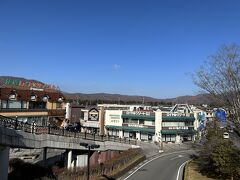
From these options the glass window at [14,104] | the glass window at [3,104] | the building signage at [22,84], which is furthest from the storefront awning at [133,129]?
the glass window at [3,104]

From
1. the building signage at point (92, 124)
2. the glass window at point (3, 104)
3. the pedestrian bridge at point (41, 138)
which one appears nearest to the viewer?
the pedestrian bridge at point (41, 138)

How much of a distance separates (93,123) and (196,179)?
2401 inches

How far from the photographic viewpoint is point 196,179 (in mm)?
34281

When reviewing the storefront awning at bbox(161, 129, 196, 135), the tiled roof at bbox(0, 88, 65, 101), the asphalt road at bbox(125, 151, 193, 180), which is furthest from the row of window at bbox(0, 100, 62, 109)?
the storefront awning at bbox(161, 129, 196, 135)

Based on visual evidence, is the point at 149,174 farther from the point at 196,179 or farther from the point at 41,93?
the point at 41,93

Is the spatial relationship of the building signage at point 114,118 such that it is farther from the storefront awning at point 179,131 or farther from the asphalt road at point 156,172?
the asphalt road at point 156,172

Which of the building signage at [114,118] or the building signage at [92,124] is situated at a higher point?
the building signage at [114,118]

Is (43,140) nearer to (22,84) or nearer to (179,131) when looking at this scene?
(22,84)

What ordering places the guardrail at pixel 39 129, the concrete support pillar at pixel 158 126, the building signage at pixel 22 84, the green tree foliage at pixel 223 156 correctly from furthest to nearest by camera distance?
the concrete support pillar at pixel 158 126 < the building signage at pixel 22 84 < the green tree foliage at pixel 223 156 < the guardrail at pixel 39 129

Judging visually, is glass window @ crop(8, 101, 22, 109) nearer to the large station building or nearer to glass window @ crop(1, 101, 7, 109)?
glass window @ crop(1, 101, 7, 109)

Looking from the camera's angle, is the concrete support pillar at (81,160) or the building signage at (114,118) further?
the building signage at (114,118)

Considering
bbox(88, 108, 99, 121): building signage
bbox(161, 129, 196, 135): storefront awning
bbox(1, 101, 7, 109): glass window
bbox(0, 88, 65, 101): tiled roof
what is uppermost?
bbox(0, 88, 65, 101): tiled roof

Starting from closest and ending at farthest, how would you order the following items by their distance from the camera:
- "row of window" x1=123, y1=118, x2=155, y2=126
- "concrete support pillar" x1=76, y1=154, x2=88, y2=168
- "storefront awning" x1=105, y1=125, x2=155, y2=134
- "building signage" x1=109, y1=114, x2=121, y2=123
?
"concrete support pillar" x1=76, y1=154, x2=88, y2=168 < "storefront awning" x1=105, y1=125, x2=155, y2=134 < "row of window" x1=123, y1=118, x2=155, y2=126 < "building signage" x1=109, y1=114, x2=121, y2=123

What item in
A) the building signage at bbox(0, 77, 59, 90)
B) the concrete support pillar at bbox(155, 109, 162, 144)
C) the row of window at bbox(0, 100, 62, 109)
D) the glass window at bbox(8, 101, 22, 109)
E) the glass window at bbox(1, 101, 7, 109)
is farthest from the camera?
the concrete support pillar at bbox(155, 109, 162, 144)
